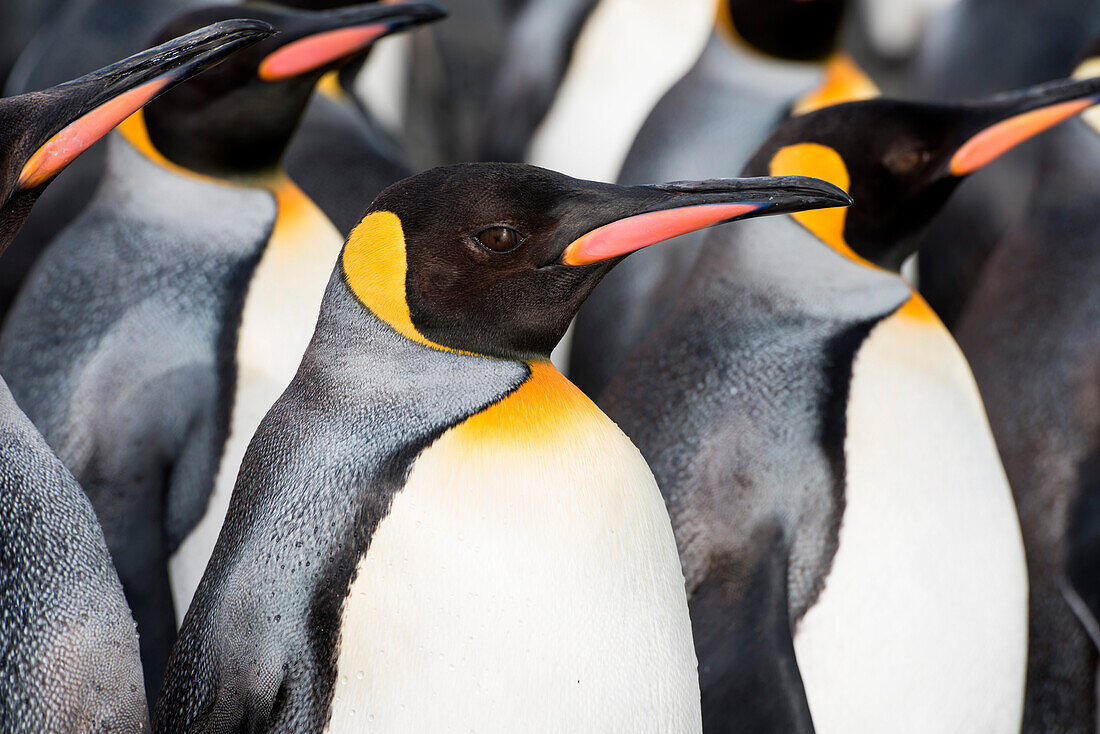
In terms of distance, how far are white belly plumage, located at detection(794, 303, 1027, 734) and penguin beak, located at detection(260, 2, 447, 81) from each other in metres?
0.98

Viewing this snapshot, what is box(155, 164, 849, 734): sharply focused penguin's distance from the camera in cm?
138

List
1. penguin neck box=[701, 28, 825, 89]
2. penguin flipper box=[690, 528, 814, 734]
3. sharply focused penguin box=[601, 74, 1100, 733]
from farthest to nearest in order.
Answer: penguin neck box=[701, 28, 825, 89], sharply focused penguin box=[601, 74, 1100, 733], penguin flipper box=[690, 528, 814, 734]

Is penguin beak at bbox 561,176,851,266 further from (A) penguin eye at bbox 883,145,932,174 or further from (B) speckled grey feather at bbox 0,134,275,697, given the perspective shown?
(B) speckled grey feather at bbox 0,134,275,697

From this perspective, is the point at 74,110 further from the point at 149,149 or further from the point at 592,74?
Answer: the point at 592,74

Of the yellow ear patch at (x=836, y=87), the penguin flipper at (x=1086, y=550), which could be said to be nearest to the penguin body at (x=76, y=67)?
the yellow ear patch at (x=836, y=87)

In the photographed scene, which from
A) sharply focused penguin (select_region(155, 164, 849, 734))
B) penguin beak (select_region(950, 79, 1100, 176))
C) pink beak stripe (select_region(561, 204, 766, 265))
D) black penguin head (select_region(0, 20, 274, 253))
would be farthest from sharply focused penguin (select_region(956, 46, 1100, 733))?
black penguin head (select_region(0, 20, 274, 253))

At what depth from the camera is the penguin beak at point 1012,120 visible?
6.55ft

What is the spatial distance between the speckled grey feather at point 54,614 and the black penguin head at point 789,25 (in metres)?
2.27

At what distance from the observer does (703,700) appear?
177 cm

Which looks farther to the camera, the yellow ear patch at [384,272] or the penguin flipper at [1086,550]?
the penguin flipper at [1086,550]

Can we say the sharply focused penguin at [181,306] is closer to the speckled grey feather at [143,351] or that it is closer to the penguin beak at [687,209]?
the speckled grey feather at [143,351]

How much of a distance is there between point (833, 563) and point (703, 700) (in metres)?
0.27

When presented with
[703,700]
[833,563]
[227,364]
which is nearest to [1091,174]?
[833,563]

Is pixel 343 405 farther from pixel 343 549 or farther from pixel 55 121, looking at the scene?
pixel 55 121
